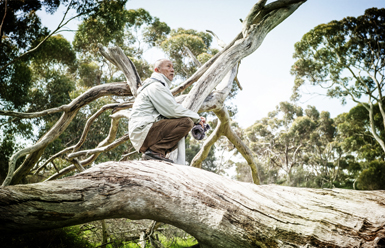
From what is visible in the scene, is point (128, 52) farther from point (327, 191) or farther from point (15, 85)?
point (327, 191)

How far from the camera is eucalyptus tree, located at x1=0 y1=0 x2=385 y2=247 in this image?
4.04ft

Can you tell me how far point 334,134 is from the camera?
22344mm

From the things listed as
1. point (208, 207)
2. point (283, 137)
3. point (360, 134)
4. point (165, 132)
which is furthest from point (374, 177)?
point (208, 207)

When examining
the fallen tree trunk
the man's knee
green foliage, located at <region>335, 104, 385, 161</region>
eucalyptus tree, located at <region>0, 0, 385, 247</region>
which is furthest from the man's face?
green foliage, located at <region>335, 104, 385, 161</region>

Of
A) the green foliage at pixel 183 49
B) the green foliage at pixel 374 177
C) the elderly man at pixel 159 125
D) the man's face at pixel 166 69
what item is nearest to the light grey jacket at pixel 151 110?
the elderly man at pixel 159 125

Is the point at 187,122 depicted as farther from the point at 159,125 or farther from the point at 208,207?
the point at 208,207

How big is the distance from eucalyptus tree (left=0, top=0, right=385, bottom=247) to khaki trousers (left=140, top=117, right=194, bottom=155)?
60 centimetres

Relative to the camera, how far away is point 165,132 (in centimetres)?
254

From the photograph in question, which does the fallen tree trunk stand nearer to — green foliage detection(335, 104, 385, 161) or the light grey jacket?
the light grey jacket

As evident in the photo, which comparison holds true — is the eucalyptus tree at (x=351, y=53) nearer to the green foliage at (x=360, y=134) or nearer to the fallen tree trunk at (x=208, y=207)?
the green foliage at (x=360, y=134)

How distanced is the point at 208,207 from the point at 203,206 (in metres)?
0.03

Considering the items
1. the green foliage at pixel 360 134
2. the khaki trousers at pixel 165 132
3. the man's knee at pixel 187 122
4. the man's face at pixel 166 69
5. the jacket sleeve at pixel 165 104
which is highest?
the green foliage at pixel 360 134

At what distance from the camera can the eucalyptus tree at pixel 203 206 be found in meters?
1.23

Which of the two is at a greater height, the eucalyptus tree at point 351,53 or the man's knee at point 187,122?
the eucalyptus tree at point 351,53
